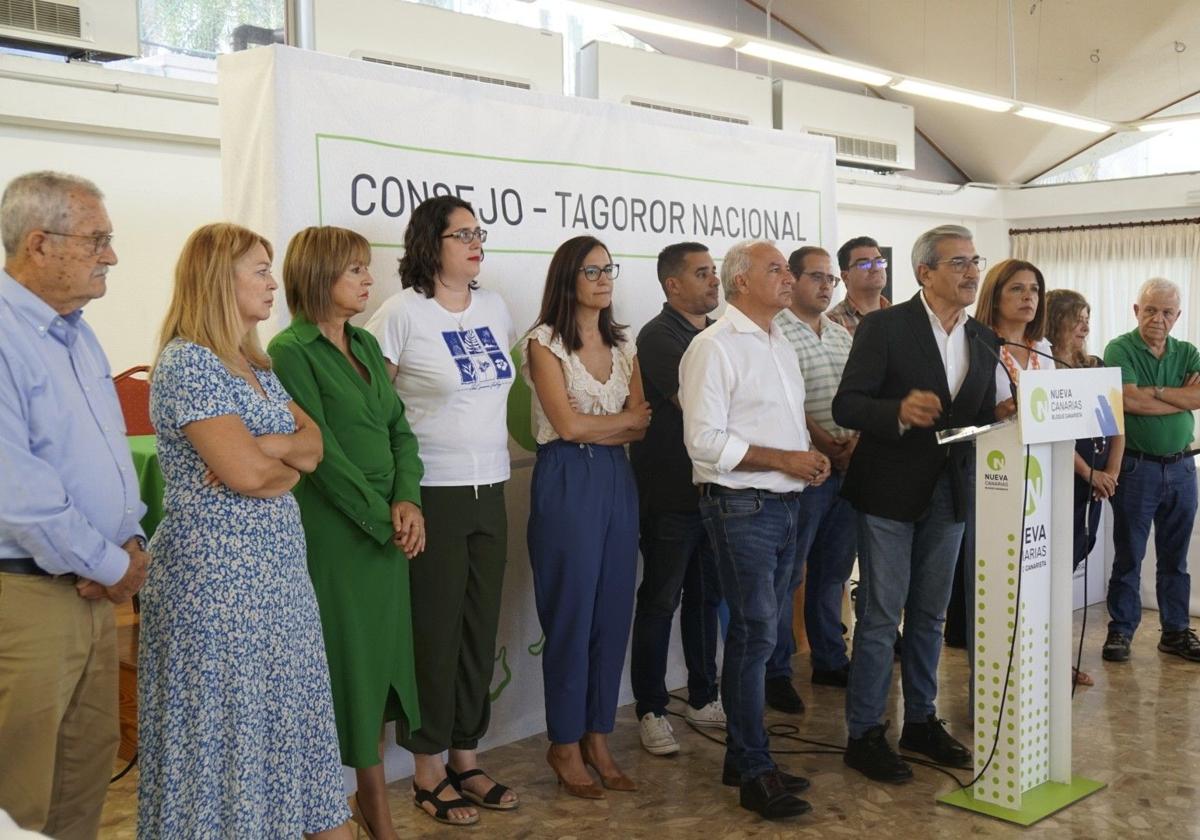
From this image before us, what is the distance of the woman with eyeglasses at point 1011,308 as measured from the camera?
387cm

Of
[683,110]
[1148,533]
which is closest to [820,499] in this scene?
[1148,533]

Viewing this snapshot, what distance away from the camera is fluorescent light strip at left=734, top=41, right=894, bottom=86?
611 centimetres

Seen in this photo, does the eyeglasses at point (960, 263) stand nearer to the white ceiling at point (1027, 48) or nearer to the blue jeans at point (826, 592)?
the blue jeans at point (826, 592)

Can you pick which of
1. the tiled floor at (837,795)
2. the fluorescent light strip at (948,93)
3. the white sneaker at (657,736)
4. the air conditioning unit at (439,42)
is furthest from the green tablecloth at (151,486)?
the fluorescent light strip at (948,93)

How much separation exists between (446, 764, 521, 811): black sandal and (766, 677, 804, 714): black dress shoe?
4.02 feet

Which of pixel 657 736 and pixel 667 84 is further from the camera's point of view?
pixel 667 84

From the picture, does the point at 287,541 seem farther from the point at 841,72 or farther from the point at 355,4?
the point at 841,72

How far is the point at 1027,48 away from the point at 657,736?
7999 mm

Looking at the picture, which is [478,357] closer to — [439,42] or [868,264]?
[868,264]

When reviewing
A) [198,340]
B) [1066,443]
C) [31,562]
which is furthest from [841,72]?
[31,562]

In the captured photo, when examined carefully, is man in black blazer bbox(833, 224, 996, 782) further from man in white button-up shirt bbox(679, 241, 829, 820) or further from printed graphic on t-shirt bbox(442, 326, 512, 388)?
printed graphic on t-shirt bbox(442, 326, 512, 388)

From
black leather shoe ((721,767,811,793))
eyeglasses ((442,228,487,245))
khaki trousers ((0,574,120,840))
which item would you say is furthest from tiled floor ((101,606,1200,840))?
eyeglasses ((442,228,487,245))

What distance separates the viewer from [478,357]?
3230 millimetres

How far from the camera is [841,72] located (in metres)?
6.77
